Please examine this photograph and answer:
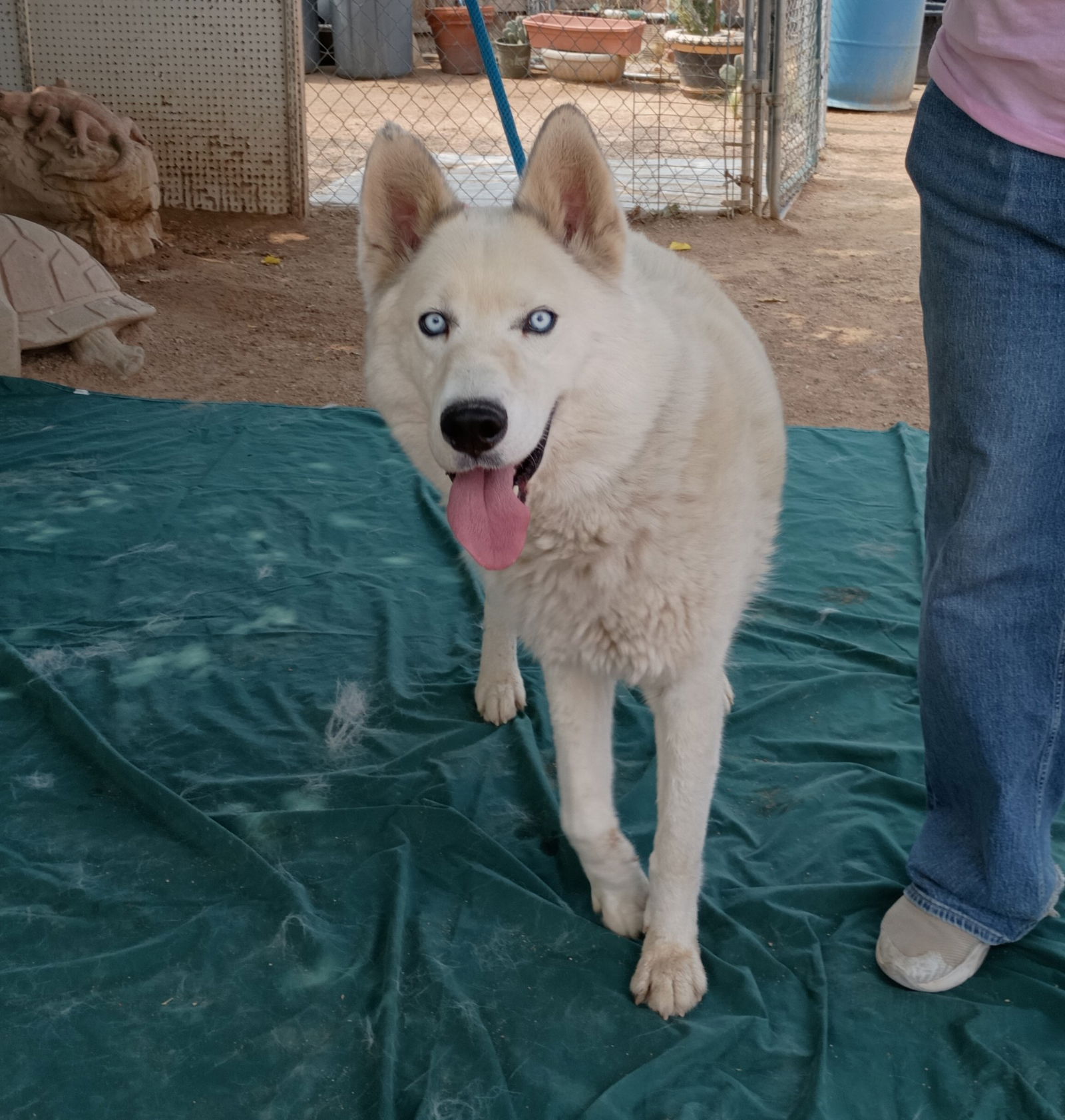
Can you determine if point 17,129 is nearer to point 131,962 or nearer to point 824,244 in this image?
point 824,244

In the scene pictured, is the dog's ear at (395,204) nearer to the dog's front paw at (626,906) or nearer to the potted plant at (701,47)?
the dog's front paw at (626,906)

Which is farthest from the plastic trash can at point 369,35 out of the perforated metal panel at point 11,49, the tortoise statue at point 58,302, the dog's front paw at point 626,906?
the dog's front paw at point 626,906

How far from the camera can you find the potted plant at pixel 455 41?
1298 centimetres

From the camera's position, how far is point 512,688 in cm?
291

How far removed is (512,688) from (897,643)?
1.15 m

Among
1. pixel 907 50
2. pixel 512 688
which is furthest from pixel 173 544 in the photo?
pixel 907 50

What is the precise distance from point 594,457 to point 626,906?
898 millimetres

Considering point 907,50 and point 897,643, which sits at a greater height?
point 907,50

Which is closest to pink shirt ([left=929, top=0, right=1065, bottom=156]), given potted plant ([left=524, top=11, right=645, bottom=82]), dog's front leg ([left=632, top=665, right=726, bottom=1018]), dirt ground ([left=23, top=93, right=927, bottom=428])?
dog's front leg ([left=632, top=665, right=726, bottom=1018])

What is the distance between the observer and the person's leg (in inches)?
68.4

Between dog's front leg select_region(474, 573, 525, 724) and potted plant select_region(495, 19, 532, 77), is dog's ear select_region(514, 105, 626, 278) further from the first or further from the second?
potted plant select_region(495, 19, 532, 77)

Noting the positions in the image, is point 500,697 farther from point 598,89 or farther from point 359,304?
point 598,89

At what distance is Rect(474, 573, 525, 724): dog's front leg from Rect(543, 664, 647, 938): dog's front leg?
0.70 meters

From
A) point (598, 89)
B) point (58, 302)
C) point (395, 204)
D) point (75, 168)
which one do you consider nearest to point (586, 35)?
point (598, 89)
